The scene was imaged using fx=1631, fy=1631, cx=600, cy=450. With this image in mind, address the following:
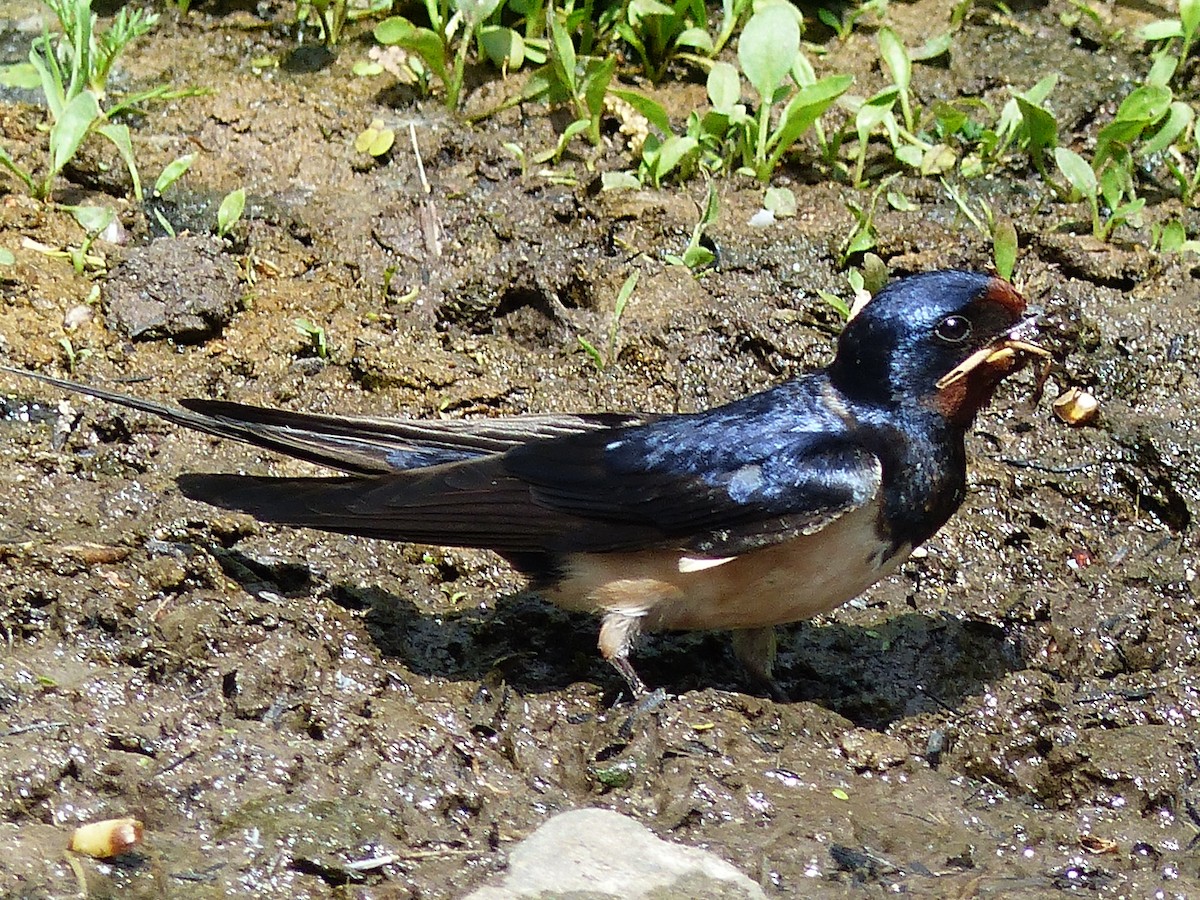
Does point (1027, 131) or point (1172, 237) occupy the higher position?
point (1027, 131)

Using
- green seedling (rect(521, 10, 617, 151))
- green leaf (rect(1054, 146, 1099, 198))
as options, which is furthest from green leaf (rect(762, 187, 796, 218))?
green leaf (rect(1054, 146, 1099, 198))

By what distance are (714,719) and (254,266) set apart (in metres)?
2.51

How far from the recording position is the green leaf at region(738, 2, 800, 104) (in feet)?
19.2

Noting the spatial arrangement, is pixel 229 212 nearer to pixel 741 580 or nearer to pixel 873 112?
pixel 873 112

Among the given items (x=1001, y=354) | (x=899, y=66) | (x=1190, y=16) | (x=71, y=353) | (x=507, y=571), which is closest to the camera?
(x=1001, y=354)

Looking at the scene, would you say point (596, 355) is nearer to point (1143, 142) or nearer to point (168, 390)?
point (168, 390)

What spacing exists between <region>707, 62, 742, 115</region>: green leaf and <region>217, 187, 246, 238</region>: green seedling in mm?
1741

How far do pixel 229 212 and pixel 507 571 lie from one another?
1.77 metres

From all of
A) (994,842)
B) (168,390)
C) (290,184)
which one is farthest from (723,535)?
(290,184)

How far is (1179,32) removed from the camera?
6.30 m

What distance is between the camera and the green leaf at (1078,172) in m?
5.71

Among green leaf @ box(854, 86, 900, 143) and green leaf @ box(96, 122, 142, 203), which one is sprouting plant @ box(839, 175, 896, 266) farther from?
green leaf @ box(96, 122, 142, 203)

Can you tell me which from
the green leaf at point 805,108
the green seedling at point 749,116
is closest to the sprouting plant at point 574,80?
the green seedling at point 749,116

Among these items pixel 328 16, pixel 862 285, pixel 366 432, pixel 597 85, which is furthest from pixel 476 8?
pixel 366 432
